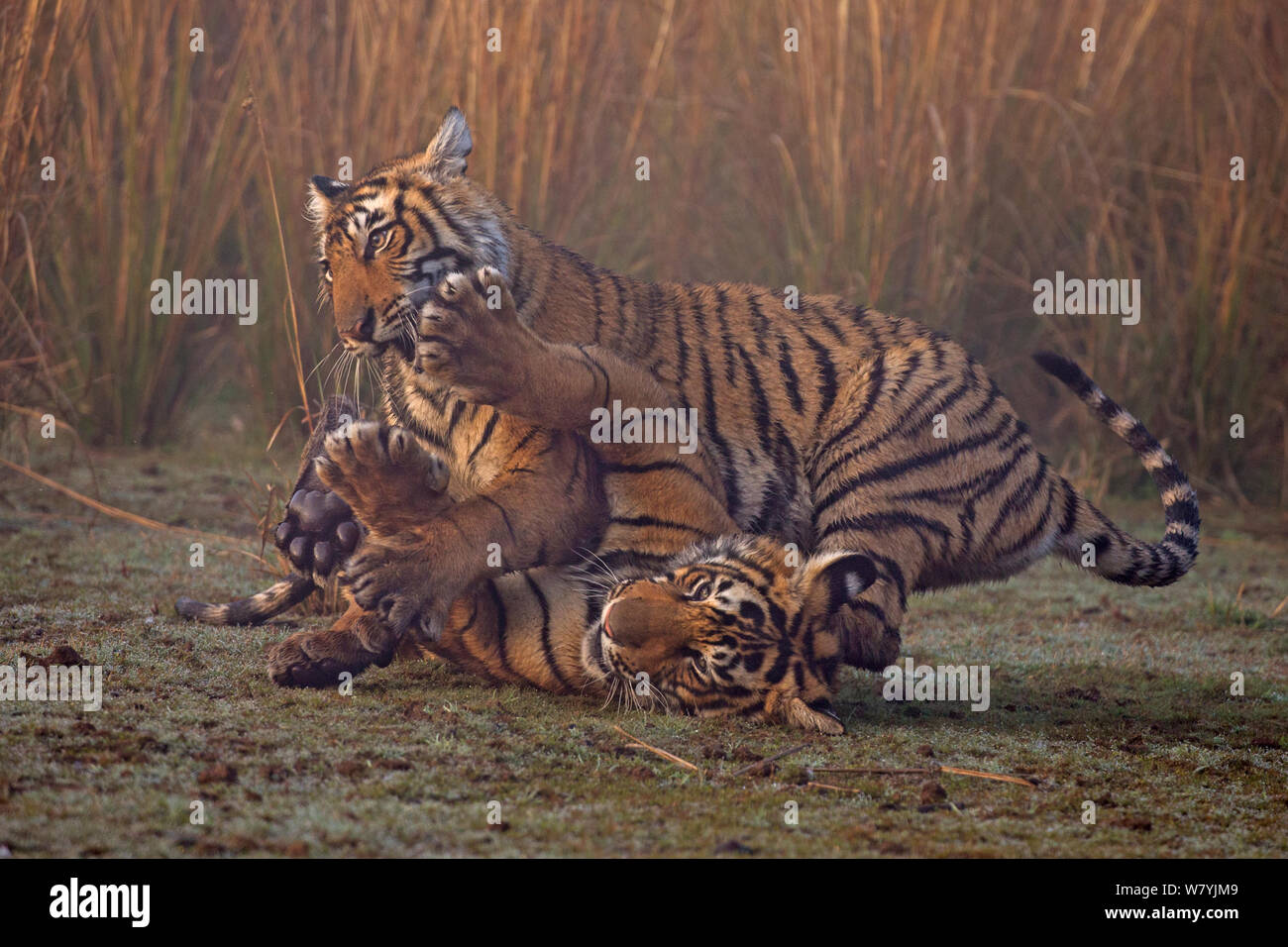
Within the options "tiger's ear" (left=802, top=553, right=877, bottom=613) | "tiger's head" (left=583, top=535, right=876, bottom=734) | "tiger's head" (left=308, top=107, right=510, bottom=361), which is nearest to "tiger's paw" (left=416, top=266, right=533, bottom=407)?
"tiger's head" (left=308, top=107, right=510, bottom=361)

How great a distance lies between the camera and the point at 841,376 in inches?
156

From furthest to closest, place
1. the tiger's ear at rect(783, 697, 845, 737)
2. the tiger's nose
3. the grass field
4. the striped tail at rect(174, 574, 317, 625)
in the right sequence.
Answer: the striped tail at rect(174, 574, 317, 625) < the tiger's nose < the tiger's ear at rect(783, 697, 845, 737) < the grass field

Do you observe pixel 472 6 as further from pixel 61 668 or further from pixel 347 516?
pixel 61 668

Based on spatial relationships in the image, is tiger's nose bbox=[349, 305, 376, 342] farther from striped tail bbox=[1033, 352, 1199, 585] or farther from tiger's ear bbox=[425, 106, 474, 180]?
striped tail bbox=[1033, 352, 1199, 585]

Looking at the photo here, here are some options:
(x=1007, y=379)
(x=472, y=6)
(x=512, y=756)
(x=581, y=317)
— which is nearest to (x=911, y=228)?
(x=1007, y=379)

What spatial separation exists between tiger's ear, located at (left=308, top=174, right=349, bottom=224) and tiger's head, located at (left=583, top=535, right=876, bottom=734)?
1.43m

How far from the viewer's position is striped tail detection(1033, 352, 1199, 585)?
3.87 meters

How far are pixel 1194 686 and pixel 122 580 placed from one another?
122 inches

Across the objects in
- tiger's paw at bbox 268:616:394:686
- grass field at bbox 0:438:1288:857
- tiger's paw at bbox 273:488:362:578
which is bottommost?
grass field at bbox 0:438:1288:857

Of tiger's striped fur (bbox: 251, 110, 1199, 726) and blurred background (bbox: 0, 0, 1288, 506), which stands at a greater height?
blurred background (bbox: 0, 0, 1288, 506)

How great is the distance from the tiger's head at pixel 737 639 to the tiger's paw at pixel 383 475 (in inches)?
19.3

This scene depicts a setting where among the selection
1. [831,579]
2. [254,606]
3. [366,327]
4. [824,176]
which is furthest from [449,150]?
[824,176]

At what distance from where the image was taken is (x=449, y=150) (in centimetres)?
379

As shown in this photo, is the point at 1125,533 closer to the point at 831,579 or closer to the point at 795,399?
the point at 795,399
